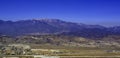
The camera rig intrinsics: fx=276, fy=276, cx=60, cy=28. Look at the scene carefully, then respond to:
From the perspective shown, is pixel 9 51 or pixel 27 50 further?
pixel 27 50
